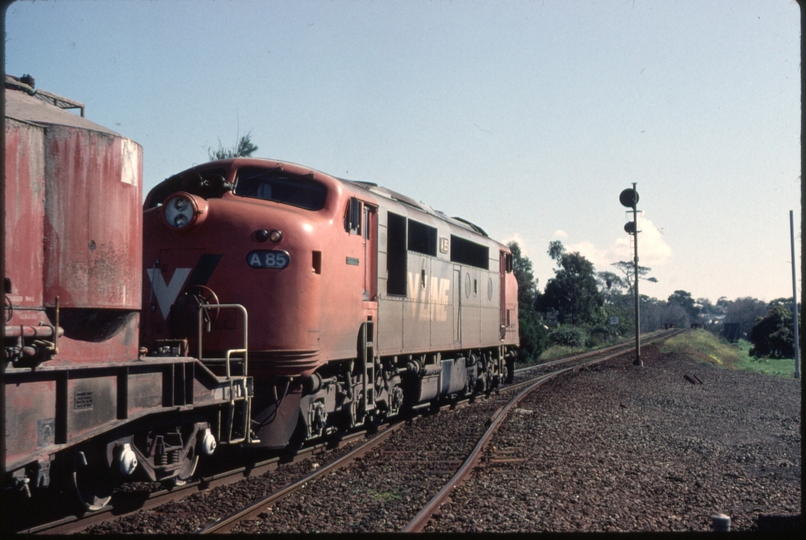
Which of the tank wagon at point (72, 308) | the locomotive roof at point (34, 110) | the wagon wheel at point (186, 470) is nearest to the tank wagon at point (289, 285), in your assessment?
the wagon wheel at point (186, 470)

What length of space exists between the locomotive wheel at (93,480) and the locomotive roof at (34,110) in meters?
2.46

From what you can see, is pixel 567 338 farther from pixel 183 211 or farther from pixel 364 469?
pixel 183 211

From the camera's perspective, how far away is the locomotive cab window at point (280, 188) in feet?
29.0

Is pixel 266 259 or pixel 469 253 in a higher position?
pixel 469 253

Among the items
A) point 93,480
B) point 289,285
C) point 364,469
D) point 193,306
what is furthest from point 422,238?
point 93,480

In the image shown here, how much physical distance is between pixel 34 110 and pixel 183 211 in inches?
114

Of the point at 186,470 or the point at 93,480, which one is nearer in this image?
the point at 93,480

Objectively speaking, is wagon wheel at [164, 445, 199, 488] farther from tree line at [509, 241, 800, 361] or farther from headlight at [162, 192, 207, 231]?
tree line at [509, 241, 800, 361]

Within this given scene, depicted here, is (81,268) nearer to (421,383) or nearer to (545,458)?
(545,458)

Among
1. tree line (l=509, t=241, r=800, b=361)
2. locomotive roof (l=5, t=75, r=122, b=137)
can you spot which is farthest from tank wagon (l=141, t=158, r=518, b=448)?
tree line (l=509, t=241, r=800, b=361)

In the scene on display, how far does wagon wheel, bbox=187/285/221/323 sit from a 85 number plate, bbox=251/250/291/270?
0.53 m

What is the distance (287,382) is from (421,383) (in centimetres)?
463

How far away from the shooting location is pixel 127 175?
18.1 ft

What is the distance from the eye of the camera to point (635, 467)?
29.7 feet
